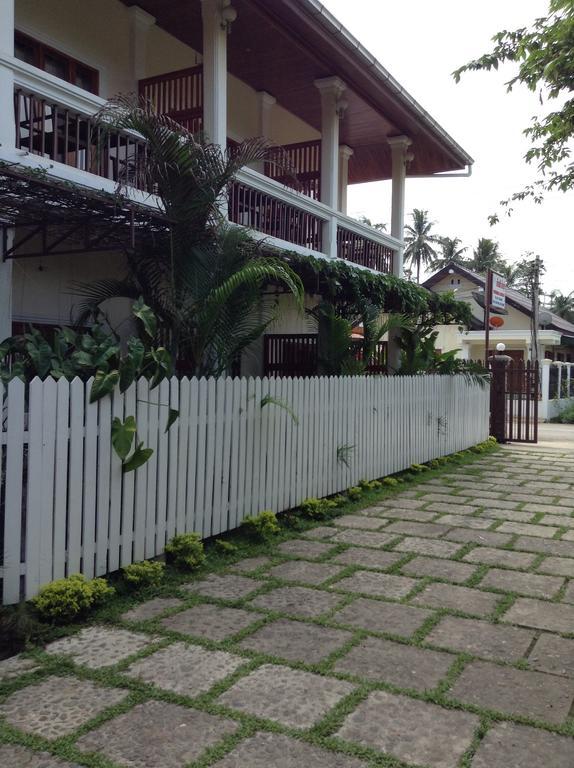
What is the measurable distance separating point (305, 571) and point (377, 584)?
56 centimetres

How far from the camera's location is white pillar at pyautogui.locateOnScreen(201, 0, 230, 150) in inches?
300

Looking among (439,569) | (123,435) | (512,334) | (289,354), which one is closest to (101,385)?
(123,435)

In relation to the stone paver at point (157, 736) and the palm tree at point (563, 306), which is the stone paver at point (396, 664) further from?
the palm tree at point (563, 306)

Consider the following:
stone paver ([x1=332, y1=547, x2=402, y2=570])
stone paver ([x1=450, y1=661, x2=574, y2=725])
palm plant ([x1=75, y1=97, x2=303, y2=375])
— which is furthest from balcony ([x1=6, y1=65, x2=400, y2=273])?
stone paver ([x1=450, y1=661, x2=574, y2=725])

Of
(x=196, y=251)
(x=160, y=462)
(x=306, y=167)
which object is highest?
(x=306, y=167)

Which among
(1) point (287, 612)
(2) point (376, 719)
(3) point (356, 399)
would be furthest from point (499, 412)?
(2) point (376, 719)

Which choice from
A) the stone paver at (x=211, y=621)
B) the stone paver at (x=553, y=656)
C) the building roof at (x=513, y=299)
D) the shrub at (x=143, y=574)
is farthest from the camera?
the building roof at (x=513, y=299)

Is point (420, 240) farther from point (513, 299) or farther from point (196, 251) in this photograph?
point (196, 251)

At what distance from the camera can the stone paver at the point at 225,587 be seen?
4379 mm

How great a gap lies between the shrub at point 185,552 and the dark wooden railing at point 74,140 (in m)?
3.05

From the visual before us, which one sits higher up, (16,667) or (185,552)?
(185,552)

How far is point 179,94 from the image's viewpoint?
848 cm

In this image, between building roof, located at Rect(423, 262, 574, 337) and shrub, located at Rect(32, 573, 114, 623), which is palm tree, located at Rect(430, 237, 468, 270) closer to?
building roof, located at Rect(423, 262, 574, 337)

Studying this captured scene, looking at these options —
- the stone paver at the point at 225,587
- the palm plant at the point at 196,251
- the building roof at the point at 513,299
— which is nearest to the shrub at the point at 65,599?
the stone paver at the point at 225,587
